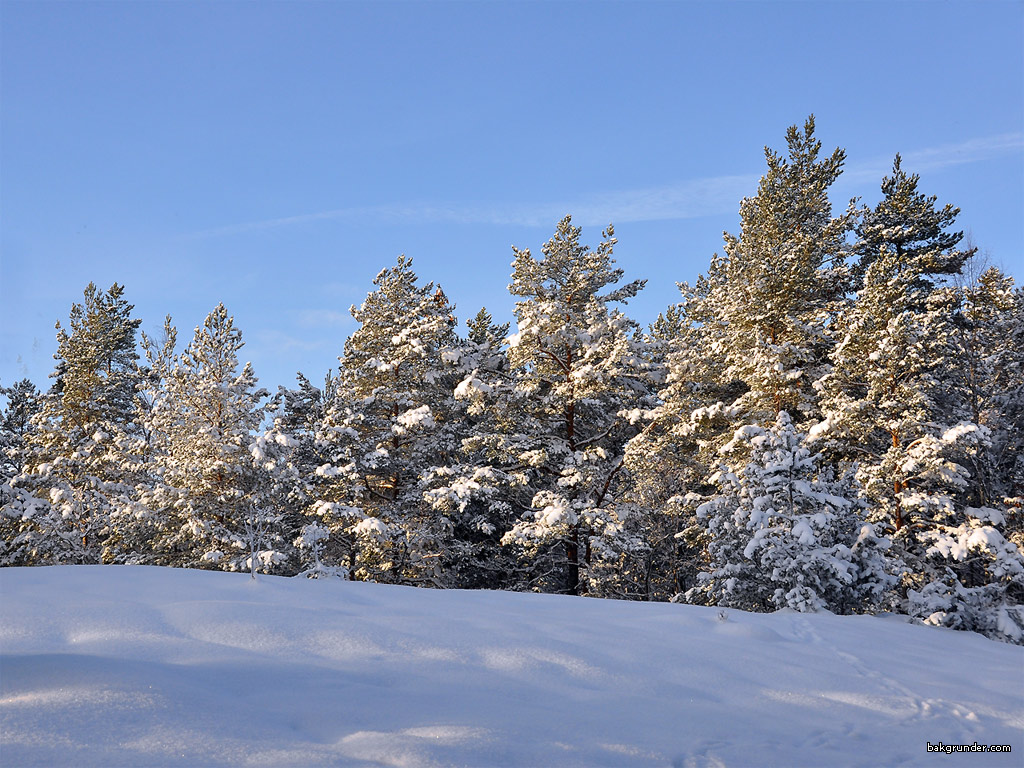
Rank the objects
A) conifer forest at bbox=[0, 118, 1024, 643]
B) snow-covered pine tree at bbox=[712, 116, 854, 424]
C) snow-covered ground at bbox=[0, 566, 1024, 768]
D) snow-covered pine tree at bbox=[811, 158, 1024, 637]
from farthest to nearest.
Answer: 1. snow-covered pine tree at bbox=[712, 116, 854, 424]
2. conifer forest at bbox=[0, 118, 1024, 643]
3. snow-covered pine tree at bbox=[811, 158, 1024, 637]
4. snow-covered ground at bbox=[0, 566, 1024, 768]

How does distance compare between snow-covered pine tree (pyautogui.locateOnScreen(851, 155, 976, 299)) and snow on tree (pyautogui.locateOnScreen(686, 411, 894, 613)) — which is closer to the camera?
snow on tree (pyautogui.locateOnScreen(686, 411, 894, 613))

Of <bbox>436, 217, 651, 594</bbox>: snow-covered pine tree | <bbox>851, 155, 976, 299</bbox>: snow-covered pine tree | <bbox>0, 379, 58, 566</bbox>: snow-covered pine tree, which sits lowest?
<bbox>0, 379, 58, 566</bbox>: snow-covered pine tree

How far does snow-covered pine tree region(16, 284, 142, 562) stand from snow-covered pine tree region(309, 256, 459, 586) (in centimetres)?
722

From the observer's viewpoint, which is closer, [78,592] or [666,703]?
[666,703]

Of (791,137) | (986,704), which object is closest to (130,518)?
(986,704)

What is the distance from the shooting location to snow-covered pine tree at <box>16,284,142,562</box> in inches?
870

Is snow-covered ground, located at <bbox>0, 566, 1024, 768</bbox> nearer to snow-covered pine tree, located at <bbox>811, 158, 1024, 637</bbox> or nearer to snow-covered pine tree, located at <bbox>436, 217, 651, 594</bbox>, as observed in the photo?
snow-covered pine tree, located at <bbox>811, 158, 1024, 637</bbox>

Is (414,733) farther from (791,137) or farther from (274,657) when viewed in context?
(791,137)

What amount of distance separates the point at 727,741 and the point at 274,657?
305cm

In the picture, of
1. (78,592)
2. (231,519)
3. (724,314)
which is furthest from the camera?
(231,519)

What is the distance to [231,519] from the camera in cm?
1955

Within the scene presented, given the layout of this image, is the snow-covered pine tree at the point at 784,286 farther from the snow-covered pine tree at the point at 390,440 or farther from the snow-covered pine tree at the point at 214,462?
the snow-covered pine tree at the point at 214,462

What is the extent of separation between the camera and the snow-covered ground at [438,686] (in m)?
3.12

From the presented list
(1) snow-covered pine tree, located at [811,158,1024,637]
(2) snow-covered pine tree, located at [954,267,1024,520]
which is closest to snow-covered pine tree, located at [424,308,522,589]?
(1) snow-covered pine tree, located at [811,158,1024,637]
